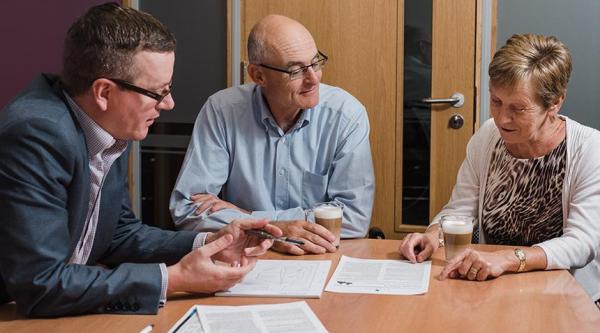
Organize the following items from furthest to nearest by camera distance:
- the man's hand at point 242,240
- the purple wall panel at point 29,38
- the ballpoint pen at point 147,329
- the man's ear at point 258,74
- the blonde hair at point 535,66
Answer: the purple wall panel at point 29,38 < the man's ear at point 258,74 < the blonde hair at point 535,66 < the man's hand at point 242,240 < the ballpoint pen at point 147,329

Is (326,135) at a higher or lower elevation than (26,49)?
lower

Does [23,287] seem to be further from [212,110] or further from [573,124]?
[573,124]

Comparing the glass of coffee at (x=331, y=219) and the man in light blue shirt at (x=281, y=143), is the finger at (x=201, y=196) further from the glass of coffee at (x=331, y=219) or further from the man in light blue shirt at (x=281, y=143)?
the glass of coffee at (x=331, y=219)

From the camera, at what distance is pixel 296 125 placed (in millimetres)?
2607

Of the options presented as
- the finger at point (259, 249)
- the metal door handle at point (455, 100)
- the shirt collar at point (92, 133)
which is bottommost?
the finger at point (259, 249)

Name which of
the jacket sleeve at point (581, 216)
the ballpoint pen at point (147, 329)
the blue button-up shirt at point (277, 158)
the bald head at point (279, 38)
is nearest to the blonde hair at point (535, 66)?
the jacket sleeve at point (581, 216)

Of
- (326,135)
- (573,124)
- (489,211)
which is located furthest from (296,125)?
(573,124)

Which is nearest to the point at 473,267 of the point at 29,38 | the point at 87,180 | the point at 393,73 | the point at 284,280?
the point at 284,280

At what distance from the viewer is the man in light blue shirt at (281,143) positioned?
2.55 meters

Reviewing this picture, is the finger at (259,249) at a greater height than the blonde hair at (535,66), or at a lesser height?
lesser

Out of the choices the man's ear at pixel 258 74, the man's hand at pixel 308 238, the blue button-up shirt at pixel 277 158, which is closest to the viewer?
the man's hand at pixel 308 238

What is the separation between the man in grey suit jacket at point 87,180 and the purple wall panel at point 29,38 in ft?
5.16

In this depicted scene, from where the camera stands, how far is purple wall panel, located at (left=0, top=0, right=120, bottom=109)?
3129mm

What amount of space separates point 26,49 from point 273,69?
1.28 meters
